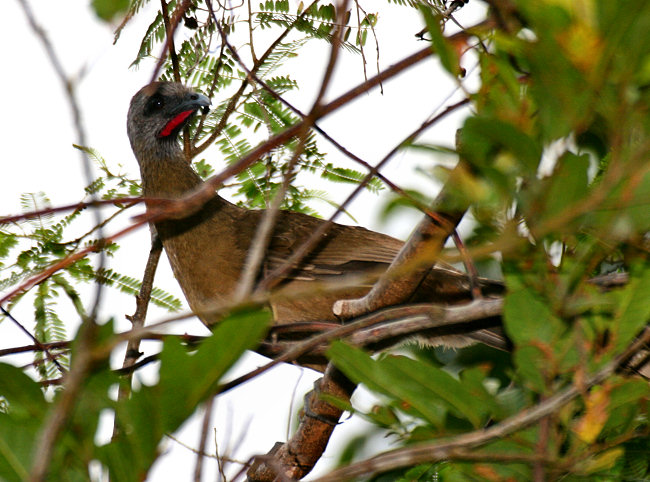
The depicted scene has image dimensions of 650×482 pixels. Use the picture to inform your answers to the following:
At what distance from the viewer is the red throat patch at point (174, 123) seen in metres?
4.74

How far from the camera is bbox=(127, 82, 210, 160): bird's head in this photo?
4617 mm

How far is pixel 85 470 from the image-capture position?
1.20 m

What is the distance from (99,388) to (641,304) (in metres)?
0.90

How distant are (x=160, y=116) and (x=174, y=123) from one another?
19 cm

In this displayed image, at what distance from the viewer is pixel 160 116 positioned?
4965 millimetres

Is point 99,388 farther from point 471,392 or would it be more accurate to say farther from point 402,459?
point 471,392

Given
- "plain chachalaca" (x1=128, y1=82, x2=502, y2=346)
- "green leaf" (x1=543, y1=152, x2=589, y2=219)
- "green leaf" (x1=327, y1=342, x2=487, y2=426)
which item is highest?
"plain chachalaca" (x1=128, y1=82, x2=502, y2=346)

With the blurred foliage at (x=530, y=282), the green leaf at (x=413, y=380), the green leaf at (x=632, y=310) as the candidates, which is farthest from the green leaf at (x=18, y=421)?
the green leaf at (x=632, y=310)

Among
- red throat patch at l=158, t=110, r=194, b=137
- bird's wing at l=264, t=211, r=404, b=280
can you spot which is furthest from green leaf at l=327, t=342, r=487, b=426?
red throat patch at l=158, t=110, r=194, b=137

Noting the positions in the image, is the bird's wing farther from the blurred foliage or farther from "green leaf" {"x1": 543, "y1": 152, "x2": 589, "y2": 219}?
"green leaf" {"x1": 543, "y1": 152, "x2": 589, "y2": 219}

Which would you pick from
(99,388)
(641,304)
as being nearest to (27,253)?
(99,388)

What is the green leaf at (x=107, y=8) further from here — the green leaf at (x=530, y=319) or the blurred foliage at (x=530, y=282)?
the green leaf at (x=530, y=319)

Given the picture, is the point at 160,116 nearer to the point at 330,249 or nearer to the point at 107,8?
the point at 330,249

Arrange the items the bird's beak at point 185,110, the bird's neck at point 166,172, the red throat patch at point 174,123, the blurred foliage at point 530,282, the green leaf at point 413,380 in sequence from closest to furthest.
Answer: the blurred foliage at point 530,282
the green leaf at point 413,380
the bird's beak at point 185,110
the bird's neck at point 166,172
the red throat patch at point 174,123
